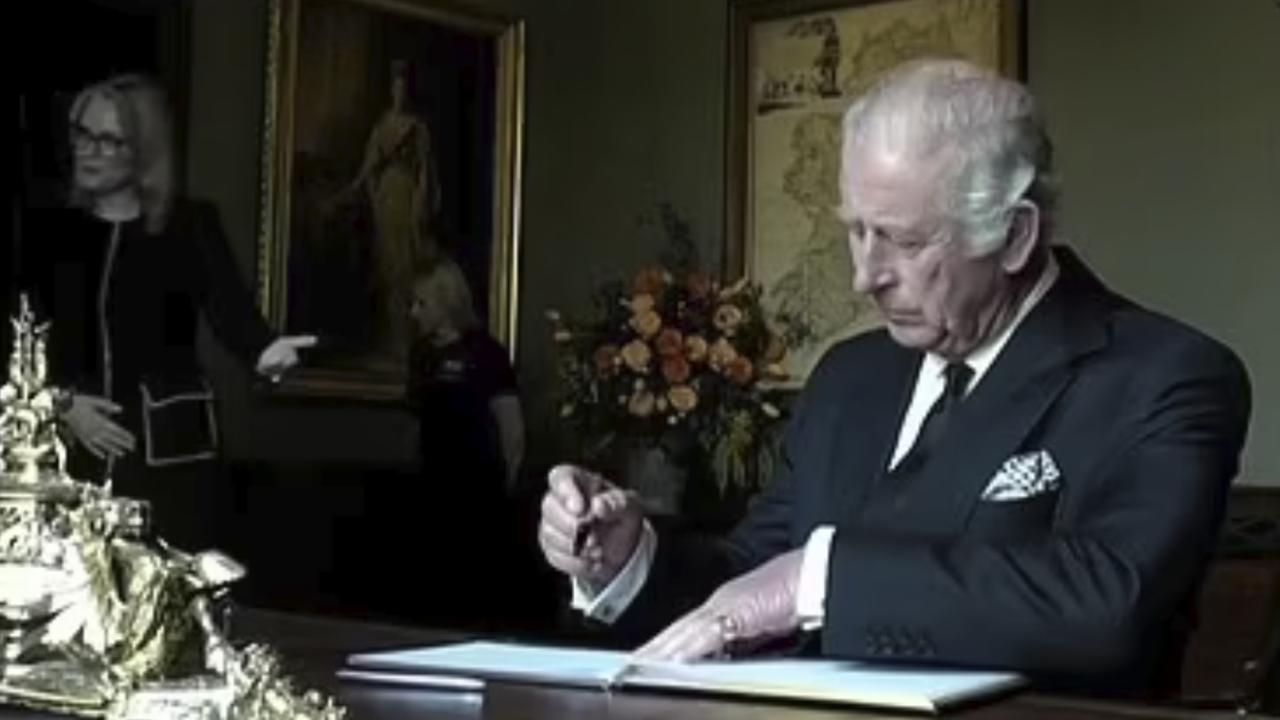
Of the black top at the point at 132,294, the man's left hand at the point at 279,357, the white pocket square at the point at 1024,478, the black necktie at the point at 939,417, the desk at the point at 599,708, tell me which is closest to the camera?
the desk at the point at 599,708

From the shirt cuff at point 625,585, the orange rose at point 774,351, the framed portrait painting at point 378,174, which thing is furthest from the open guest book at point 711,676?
the framed portrait painting at point 378,174

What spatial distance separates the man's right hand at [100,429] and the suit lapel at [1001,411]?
2565mm

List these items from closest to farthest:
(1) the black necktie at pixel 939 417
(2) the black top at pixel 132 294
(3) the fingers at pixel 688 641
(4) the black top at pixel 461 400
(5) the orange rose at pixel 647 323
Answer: (3) the fingers at pixel 688 641, (1) the black necktie at pixel 939 417, (2) the black top at pixel 132 294, (5) the orange rose at pixel 647 323, (4) the black top at pixel 461 400

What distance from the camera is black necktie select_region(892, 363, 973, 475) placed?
214cm

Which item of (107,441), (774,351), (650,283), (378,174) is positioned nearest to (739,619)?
(107,441)

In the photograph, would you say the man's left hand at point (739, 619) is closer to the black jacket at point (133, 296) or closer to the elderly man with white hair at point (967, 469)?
the elderly man with white hair at point (967, 469)

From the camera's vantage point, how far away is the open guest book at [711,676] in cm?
146

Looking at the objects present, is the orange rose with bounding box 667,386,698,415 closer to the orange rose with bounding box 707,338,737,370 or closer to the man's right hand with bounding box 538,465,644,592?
the orange rose with bounding box 707,338,737,370

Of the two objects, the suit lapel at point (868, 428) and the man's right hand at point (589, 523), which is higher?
the suit lapel at point (868, 428)

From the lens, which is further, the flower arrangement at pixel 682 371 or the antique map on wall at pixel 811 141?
the antique map on wall at pixel 811 141

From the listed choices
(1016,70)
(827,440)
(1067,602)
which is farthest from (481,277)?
(1067,602)

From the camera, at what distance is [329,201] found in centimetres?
498

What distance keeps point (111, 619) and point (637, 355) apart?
333 centimetres

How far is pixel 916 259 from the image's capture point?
2176 millimetres
